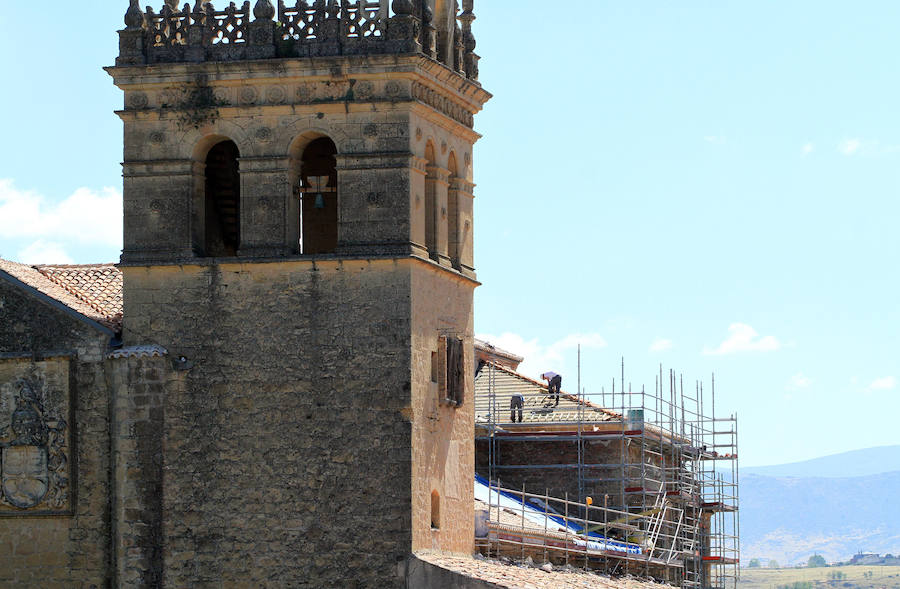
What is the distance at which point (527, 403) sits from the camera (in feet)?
162

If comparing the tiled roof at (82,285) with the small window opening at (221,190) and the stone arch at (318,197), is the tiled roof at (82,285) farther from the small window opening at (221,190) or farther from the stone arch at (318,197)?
the stone arch at (318,197)

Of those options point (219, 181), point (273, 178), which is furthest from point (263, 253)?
point (219, 181)

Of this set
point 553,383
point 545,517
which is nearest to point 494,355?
point 553,383

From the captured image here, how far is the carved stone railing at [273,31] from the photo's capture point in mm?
35812

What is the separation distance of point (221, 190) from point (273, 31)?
173 inches

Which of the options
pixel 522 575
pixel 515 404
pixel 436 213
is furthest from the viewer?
pixel 515 404

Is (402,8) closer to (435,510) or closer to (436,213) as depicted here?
(436,213)

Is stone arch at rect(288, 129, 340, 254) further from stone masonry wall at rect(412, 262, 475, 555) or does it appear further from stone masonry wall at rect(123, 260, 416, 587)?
stone masonry wall at rect(123, 260, 416, 587)

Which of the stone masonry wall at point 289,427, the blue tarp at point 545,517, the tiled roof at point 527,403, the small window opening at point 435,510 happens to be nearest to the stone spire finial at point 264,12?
the stone masonry wall at point 289,427

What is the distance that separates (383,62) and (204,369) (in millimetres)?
6671

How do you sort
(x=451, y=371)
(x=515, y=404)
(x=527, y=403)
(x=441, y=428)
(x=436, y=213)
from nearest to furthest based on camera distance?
(x=441, y=428), (x=451, y=371), (x=436, y=213), (x=515, y=404), (x=527, y=403)

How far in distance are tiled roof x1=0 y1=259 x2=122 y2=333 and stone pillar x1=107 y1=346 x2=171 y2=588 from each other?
1.19 m

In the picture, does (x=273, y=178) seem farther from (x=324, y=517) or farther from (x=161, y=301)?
(x=324, y=517)

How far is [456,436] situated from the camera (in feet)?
124
